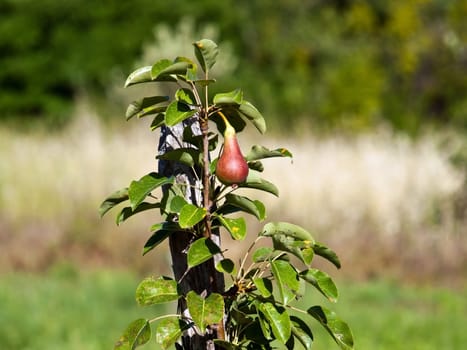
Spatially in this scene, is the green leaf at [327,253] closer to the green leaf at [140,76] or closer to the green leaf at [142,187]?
the green leaf at [142,187]

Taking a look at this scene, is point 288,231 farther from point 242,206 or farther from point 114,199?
point 114,199

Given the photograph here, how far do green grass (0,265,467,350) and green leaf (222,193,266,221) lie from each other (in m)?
3.96

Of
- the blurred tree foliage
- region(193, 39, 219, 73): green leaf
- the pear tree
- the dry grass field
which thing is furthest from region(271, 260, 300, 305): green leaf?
the blurred tree foliage

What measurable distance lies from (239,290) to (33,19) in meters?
17.3

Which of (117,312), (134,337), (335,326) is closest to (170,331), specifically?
(134,337)

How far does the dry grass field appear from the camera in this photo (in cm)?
901

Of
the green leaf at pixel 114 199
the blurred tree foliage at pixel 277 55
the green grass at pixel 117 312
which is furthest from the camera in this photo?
the blurred tree foliage at pixel 277 55

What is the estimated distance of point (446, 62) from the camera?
778 inches

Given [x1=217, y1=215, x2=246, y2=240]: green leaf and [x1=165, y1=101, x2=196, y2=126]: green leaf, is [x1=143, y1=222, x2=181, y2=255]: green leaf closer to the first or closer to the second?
[x1=217, y1=215, x2=246, y2=240]: green leaf

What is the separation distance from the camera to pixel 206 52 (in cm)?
137

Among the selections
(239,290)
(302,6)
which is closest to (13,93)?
(302,6)

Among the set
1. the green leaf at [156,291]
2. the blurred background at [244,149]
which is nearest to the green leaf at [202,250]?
the green leaf at [156,291]

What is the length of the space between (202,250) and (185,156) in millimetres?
156

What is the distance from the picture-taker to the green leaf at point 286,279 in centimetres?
138
